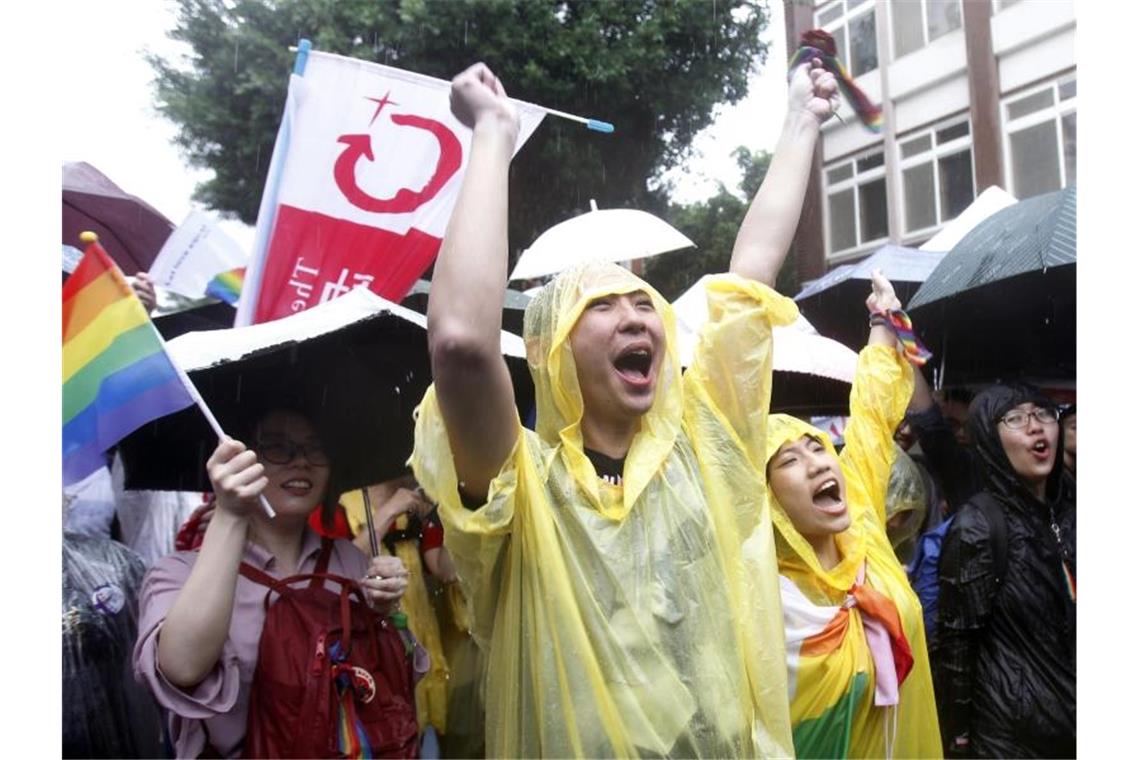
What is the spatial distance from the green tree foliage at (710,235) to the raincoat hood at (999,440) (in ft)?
24.0

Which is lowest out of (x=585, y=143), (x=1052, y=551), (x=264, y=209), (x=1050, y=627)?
(x=1050, y=627)

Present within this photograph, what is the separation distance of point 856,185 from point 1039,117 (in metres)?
2.38

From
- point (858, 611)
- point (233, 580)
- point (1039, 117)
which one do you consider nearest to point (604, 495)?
point (233, 580)

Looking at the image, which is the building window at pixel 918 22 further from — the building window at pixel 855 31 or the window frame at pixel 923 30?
the building window at pixel 855 31

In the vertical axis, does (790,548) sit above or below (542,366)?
below

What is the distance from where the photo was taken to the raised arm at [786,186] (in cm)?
217

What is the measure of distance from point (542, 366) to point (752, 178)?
1250 centimetres

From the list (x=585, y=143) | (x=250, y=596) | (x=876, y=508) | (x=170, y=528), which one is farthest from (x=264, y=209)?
(x=585, y=143)

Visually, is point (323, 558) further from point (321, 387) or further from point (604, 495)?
point (604, 495)

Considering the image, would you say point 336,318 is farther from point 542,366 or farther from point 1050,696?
point 1050,696

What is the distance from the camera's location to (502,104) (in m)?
1.78

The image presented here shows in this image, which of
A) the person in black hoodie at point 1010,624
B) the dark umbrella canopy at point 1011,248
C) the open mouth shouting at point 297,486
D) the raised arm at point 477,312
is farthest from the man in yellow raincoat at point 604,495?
the dark umbrella canopy at point 1011,248

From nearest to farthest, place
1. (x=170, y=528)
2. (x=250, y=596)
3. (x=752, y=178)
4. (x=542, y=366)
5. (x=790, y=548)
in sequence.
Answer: (x=542, y=366) → (x=250, y=596) → (x=790, y=548) → (x=170, y=528) → (x=752, y=178)

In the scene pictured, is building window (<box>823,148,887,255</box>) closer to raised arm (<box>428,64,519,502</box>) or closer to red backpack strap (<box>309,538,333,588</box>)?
red backpack strap (<box>309,538,333,588</box>)
